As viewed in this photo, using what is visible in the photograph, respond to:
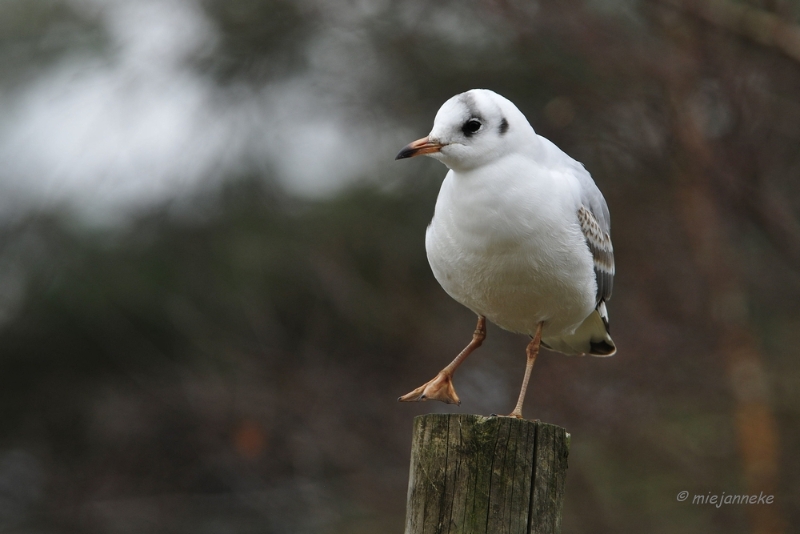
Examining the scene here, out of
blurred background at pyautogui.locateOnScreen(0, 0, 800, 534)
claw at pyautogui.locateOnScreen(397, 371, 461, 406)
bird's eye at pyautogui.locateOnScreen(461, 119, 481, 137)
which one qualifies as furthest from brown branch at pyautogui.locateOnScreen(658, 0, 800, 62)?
claw at pyautogui.locateOnScreen(397, 371, 461, 406)

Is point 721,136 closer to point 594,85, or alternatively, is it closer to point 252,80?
point 594,85

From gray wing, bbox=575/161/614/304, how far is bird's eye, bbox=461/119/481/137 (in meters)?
0.52

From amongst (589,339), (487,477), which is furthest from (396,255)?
(487,477)

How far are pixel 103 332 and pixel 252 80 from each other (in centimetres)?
390

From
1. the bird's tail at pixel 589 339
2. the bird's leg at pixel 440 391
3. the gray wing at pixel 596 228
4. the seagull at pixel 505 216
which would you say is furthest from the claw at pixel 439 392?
the gray wing at pixel 596 228

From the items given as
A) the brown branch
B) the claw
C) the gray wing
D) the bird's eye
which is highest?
the brown branch

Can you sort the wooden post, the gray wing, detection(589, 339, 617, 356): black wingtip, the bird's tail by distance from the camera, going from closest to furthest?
1. the wooden post
2. the gray wing
3. the bird's tail
4. detection(589, 339, 617, 356): black wingtip

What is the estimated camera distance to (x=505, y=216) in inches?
137

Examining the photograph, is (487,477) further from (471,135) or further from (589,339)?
(589,339)

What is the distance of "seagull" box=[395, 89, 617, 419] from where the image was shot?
351cm

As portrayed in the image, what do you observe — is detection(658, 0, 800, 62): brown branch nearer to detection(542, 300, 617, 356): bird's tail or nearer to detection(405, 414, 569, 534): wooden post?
detection(542, 300, 617, 356): bird's tail

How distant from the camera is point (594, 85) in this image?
6.32 meters

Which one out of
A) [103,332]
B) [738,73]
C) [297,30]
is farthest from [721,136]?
[103,332]

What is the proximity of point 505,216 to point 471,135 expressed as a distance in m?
0.37
